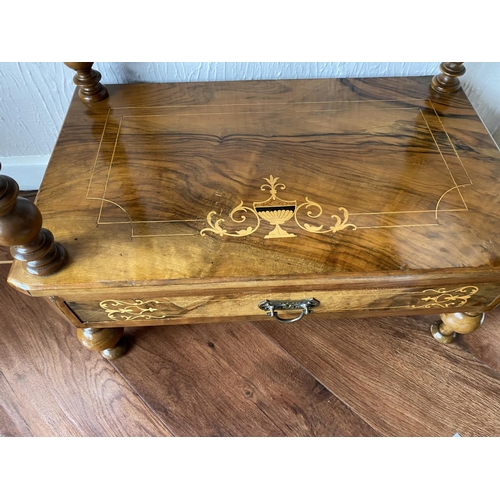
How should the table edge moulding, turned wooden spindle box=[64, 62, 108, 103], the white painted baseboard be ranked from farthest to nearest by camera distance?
1. the white painted baseboard
2. turned wooden spindle box=[64, 62, 108, 103]
3. the table edge moulding

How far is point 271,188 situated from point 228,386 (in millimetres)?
459

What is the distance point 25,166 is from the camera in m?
1.14

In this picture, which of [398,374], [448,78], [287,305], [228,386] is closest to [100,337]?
[228,386]

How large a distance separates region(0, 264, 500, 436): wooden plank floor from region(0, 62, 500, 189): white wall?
479 mm

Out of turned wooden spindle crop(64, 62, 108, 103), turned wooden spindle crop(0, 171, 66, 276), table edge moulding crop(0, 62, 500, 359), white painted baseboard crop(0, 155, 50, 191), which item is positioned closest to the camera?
turned wooden spindle crop(0, 171, 66, 276)

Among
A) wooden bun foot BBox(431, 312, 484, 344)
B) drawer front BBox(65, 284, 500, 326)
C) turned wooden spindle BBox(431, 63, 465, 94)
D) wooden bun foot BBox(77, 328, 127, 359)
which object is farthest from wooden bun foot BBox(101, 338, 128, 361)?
turned wooden spindle BBox(431, 63, 465, 94)

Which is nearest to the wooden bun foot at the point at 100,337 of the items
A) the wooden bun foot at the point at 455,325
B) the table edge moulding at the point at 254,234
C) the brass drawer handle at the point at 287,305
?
the table edge moulding at the point at 254,234

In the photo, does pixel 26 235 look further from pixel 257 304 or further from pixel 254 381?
pixel 254 381

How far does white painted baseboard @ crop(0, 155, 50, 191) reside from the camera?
1.13m

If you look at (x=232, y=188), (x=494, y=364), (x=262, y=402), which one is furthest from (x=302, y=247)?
(x=494, y=364)

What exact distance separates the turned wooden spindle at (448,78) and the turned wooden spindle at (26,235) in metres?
0.77

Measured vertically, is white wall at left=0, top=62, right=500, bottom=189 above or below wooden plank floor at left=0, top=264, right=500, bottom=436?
above

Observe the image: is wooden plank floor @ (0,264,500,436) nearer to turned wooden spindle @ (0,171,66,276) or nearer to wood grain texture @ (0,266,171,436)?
wood grain texture @ (0,266,171,436)

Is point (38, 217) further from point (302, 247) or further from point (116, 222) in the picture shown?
point (302, 247)
